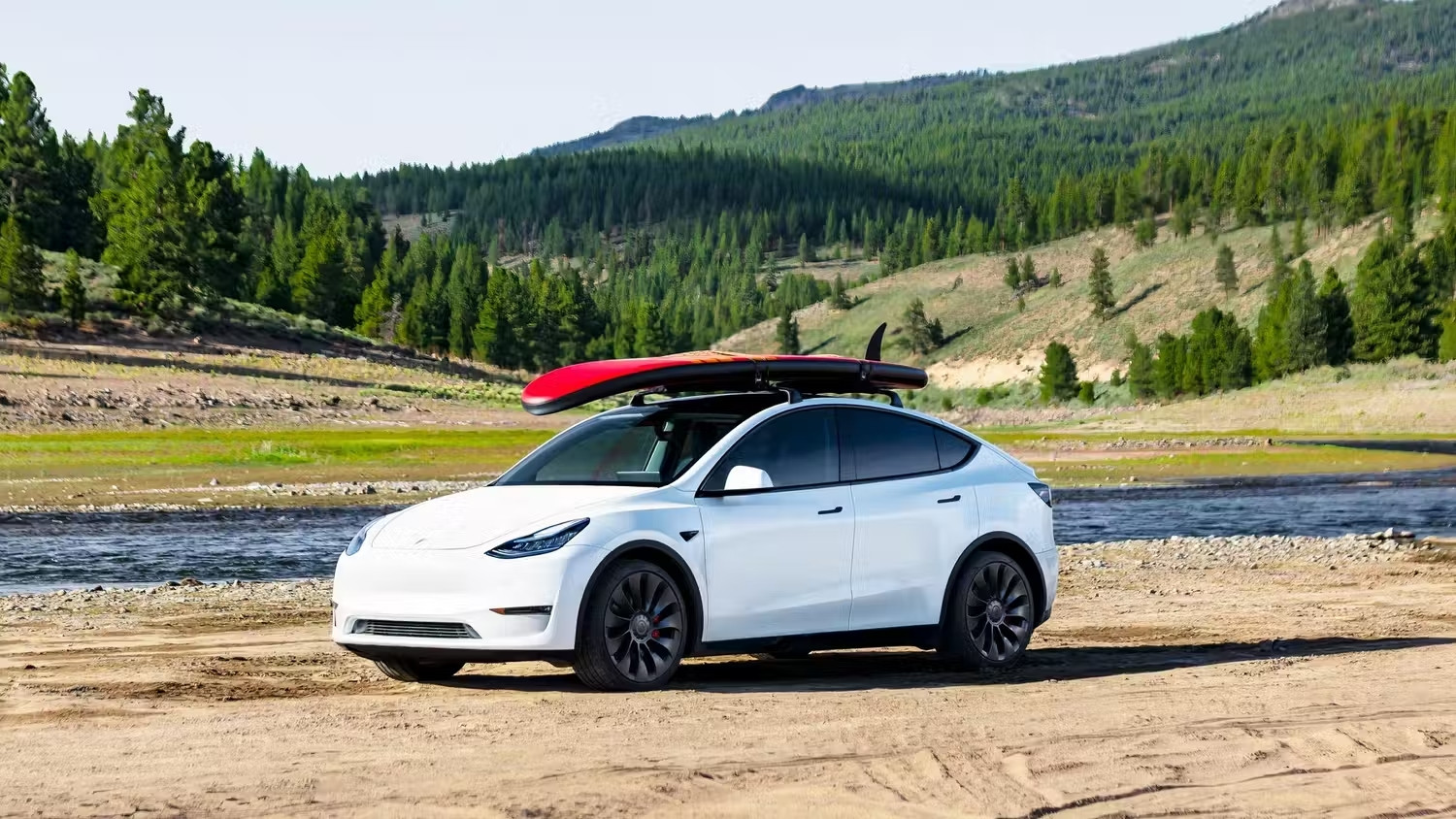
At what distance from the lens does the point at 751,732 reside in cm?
884

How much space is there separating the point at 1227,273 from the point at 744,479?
171m

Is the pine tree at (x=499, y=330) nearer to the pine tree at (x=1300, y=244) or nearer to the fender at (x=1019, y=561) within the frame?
the pine tree at (x=1300, y=244)

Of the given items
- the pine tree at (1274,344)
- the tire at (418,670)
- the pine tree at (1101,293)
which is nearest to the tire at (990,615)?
the tire at (418,670)

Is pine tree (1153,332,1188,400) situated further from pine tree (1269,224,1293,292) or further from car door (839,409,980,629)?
car door (839,409,980,629)

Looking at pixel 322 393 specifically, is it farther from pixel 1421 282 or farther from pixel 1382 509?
pixel 1421 282

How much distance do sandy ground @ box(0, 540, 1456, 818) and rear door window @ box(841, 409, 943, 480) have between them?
1.34 m

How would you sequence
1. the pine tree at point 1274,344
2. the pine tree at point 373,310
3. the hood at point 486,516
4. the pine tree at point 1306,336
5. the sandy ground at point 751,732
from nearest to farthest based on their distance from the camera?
the sandy ground at point 751,732 < the hood at point 486,516 < the pine tree at point 1306,336 < the pine tree at point 1274,344 < the pine tree at point 373,310

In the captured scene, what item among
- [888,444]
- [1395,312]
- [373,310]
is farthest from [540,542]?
[373,310]

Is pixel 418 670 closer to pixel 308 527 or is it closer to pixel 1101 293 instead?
pixel 308 527

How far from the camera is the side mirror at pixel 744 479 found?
10.4m

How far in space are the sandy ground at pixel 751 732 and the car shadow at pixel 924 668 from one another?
1.8 inches

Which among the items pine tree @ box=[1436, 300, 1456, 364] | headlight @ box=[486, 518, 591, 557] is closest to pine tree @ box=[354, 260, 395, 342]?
pine tree @ box=[1436, 300, 1456, 364]

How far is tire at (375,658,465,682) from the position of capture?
419 inches

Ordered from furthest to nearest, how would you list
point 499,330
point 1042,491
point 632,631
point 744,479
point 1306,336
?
point 499,330 → point 1306,336 → point 1042,491 → point 744,479 → point 632,631
